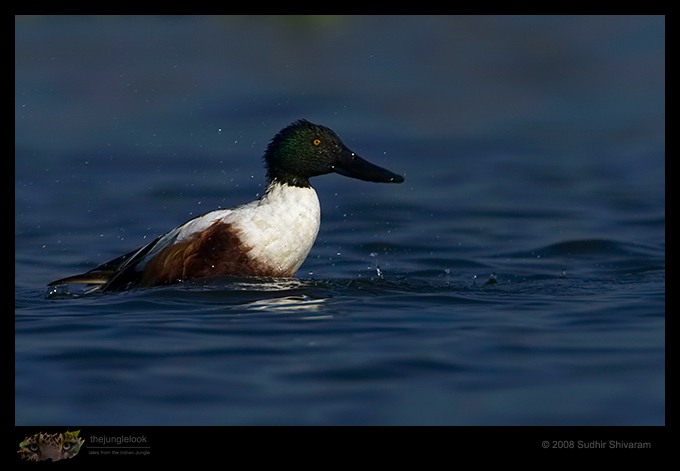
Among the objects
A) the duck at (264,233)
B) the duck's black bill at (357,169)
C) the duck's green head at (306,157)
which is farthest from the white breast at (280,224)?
the duck's black bill at (357,169)

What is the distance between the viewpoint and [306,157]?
8.01m

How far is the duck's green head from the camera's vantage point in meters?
7.97

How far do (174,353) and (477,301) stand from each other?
2.21 metres

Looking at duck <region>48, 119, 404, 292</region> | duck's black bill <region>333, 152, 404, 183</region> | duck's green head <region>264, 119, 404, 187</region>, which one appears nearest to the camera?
duck <region>48, 119, 404, 292</region>

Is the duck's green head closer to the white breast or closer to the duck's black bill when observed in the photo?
the duck's black bill

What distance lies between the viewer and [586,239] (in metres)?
10.3

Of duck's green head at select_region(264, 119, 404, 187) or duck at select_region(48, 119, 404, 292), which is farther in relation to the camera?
duck's green head at select_region(264, 119, 404, 187)

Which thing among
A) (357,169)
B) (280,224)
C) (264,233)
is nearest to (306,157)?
(357,169)

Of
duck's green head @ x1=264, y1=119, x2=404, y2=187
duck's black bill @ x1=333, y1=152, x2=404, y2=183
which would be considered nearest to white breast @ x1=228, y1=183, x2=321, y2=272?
duck's green head @ x1=264, y1=119, x2=404, y2=187

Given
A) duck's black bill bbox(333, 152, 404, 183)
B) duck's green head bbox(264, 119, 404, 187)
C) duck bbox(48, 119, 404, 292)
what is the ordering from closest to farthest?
duck bbox(48, 119, 404, 292)
duck's green head bbox(264, 119, 404, 187)
duck's black bill bbox(333, 152, 404, 183)

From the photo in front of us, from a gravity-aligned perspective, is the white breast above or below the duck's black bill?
below

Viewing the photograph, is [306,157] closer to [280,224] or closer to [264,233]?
[280,224]

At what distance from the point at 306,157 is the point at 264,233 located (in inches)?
27.7
